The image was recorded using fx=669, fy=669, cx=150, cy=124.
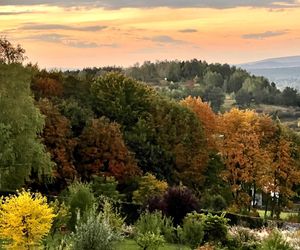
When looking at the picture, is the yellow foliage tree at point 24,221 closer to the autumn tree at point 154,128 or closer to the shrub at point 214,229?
Result: the shrub at point 214,229

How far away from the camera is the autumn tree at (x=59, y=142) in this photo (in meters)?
48.2

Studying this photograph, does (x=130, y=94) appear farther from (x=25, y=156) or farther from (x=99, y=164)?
(x=25, y=156)

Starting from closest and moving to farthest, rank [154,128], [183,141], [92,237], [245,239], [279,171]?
[92,237]
[245,239]
[154,128]
[183,141]
[279,171]

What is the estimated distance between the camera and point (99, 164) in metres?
49.7

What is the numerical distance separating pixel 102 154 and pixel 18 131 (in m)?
9.43

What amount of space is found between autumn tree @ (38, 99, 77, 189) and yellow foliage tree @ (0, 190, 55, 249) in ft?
82.7

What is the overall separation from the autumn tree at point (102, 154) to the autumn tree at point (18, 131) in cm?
658

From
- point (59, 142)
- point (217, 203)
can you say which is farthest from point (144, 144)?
point (217, 203)

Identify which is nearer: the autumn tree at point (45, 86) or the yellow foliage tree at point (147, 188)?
the yellow foliage tree at point (147, 188)

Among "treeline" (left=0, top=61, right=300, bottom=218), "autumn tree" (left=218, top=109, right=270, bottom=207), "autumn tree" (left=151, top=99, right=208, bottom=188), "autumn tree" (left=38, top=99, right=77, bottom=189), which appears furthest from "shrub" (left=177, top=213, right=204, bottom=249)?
"autumn tree" (left=218, top=109, right=270, bottom=207)

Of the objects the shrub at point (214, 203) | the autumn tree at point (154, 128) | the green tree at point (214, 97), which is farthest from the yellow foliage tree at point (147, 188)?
the green tree at point (214, 97)

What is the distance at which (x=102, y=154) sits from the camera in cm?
5003

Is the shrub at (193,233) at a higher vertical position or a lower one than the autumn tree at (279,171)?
higher

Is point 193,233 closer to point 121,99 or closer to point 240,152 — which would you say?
point 240,152
